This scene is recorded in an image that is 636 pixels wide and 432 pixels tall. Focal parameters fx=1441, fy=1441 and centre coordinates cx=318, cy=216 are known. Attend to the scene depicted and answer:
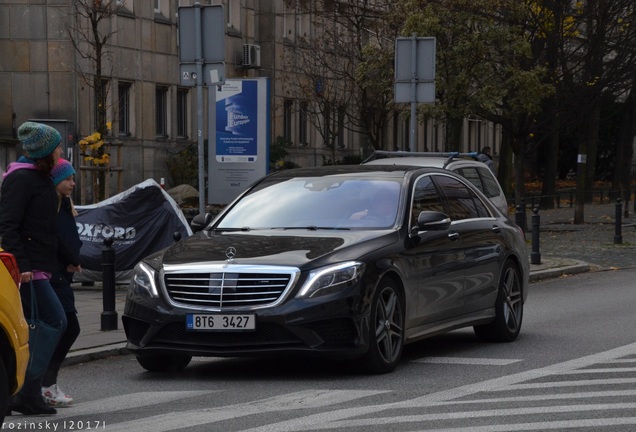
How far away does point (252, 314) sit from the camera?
33.8 ft

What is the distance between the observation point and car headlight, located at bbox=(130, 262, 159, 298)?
10695 mm

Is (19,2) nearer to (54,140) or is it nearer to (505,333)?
(505,333)

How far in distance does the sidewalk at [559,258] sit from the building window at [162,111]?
11640 mm

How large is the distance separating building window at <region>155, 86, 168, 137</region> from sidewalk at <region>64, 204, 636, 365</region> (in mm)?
11640

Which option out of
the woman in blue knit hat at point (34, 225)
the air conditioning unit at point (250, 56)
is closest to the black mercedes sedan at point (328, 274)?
the woman in blue knit hat at point (34, 225)

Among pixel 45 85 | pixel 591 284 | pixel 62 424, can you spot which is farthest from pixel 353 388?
pixel 45 85

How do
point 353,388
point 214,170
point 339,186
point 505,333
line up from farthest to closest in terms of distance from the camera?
point 214,170, point 505,333, point 339,186, point 353,388

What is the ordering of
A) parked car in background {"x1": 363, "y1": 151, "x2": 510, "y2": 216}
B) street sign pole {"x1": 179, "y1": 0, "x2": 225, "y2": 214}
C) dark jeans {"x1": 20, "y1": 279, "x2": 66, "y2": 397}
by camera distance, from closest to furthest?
dark jeans {"x1": 20, "y1": 279, "x2": 66, "y2": 397}, street sign pole {"x1": 179, "y1": 0, "x2": 225, "y2": 214}, parked car in background {"x1": 363, "y1": 151, "x2": 510, "y2": 216}

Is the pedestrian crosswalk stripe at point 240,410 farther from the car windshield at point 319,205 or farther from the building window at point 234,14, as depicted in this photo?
the building window at point 234,14

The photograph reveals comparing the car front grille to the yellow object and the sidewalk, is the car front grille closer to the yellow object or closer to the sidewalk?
the sidewalk

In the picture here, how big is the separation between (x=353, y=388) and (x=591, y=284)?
38.3 feet

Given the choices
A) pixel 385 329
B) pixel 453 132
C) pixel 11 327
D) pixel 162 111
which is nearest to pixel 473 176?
pixel 385 329

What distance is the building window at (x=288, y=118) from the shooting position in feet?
166

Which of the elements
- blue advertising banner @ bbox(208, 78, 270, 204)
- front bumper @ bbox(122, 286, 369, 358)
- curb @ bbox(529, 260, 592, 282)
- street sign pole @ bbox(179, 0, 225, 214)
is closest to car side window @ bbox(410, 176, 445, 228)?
front bumper @ bbox(122, 286, 369, 358)
